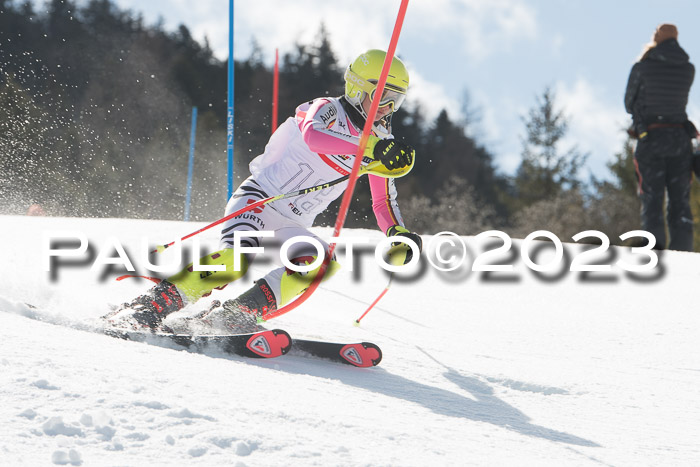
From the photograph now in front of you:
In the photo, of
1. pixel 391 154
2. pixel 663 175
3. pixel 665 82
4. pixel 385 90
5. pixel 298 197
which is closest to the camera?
pixel 391 154

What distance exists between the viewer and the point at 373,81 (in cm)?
359

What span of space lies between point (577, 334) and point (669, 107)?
9.32ft

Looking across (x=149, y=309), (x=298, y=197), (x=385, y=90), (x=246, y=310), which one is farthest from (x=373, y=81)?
(x=149, y=309)

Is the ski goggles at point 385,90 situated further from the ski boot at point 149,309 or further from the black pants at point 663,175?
the black pants at point 663,175

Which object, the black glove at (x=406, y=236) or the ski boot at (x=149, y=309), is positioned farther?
the black glove at (x=406, y=236)

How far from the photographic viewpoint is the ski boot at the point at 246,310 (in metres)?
3.32

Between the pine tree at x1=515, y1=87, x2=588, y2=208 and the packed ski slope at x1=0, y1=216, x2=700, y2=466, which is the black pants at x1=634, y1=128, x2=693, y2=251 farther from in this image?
the pine tree at x1=515, y1=87, x2=588, y2=208

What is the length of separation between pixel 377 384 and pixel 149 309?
1092 mm

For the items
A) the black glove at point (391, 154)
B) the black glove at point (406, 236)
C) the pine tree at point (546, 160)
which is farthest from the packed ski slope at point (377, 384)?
the pine tree at point (546, 160)

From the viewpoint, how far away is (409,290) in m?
5.99

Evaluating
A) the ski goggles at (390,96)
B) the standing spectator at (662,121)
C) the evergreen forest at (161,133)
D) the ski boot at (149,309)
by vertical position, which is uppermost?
the evergreen forest at (161,133)

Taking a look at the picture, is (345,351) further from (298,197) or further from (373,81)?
(373,81)

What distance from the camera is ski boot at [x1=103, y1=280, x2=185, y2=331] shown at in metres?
3.23

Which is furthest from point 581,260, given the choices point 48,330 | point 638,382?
point 48,330
